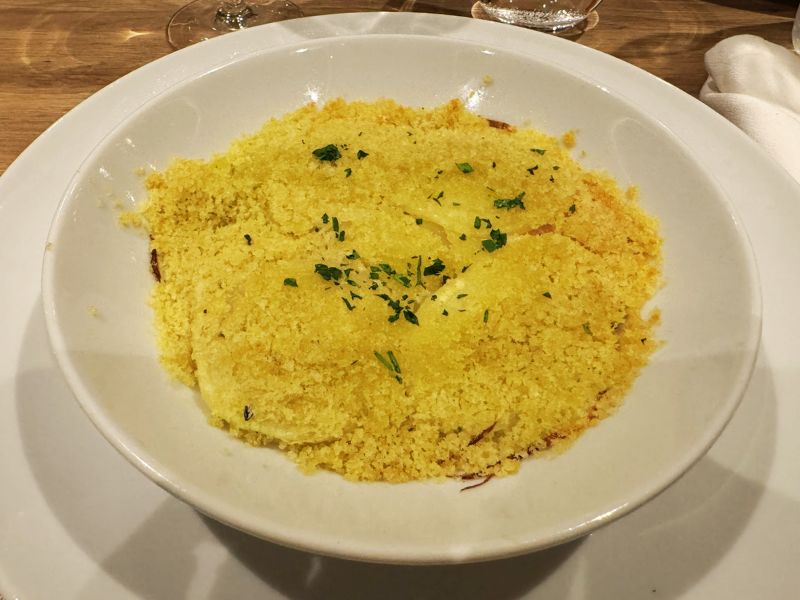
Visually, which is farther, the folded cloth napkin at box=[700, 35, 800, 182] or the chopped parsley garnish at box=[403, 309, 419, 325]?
the folded cloth napkin at box=[700, 35, 800, 182]

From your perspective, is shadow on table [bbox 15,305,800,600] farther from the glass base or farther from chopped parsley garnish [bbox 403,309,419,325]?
the glass base

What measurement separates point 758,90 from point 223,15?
160 centimetres

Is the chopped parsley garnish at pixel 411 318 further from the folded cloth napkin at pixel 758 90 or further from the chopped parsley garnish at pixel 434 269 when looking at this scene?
the folded cloth napkin at pixel 758 90

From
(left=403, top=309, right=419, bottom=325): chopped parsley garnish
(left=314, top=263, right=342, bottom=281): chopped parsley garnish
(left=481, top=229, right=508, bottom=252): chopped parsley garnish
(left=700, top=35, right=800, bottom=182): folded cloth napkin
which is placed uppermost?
(left=700, top=35, right=800, bottom=182): folded cloth napkin

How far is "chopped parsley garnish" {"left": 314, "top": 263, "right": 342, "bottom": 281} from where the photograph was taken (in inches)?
37.9

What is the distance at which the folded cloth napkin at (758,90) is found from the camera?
1383 millimetres

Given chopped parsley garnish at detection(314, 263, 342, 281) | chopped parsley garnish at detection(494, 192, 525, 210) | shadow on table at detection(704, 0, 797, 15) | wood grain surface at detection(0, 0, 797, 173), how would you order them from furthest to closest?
shadow on table at detection(704, 0, 797, 15)
wood grain surface at detection(0, 0, 797, 173)
chopped parsley garnish at detection(494, 192, 525, 210)
chopped parsley garnish at detection(314, 263, 342, 281)

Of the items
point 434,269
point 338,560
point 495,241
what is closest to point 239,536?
point 338,560

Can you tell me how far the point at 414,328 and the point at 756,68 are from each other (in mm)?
1217

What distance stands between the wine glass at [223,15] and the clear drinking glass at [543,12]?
637 mm

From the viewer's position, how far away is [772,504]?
0.88m

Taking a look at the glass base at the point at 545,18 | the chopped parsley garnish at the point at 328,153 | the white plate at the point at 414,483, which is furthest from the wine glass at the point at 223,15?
the chopped parsley garnish at the point at 328,153

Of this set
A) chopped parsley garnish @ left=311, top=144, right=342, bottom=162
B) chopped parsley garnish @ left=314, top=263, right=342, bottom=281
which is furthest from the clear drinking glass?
chopped parsley garnish @ left=314, top=263, right=342, bottom=281

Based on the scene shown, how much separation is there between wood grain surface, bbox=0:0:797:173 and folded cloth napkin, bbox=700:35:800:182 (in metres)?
0.16
